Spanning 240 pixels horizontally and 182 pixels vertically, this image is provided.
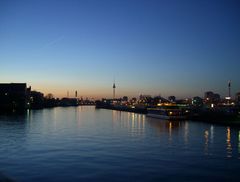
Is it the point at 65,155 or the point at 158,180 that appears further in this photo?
the point at 65,155

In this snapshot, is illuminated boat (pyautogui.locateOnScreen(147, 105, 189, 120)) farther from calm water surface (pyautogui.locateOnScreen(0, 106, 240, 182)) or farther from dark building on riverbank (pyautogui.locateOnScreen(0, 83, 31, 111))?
dark building on riverbank (pyautogui.locateOnScreen(0, 83, 31, 111))

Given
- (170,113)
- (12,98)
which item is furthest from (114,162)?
(12,98)

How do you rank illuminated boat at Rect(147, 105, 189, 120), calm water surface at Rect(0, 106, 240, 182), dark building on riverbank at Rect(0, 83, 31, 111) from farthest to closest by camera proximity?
dark building on riverbank at Rect(0, 83, 31, 111), illuminated boat at Rect(147, 105, 189, 120), calm water surface at Rect(0, 106, 240, 182)

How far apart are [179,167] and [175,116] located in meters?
90.4

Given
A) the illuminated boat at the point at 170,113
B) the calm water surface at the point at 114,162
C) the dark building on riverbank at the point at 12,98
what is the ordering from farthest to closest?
1. the dark building on riverbank at the point at 12,98
2. the illuminated boat at the point at 170,113
3. the calm water surface at the point at 114,162

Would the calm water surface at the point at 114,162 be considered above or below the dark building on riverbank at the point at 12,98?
below

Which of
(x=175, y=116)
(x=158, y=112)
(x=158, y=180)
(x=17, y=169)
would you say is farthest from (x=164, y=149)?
(x=158, y=112)

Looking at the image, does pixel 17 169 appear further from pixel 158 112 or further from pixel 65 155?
pixel 158 112

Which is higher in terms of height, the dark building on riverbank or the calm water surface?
the dark building on riverbank

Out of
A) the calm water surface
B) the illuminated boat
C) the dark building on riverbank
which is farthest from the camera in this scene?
the dark building on riverbank

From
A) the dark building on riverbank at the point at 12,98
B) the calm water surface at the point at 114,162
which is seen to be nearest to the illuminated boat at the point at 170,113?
the calm water surface at the point at 114,162

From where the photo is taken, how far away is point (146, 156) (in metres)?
37.7

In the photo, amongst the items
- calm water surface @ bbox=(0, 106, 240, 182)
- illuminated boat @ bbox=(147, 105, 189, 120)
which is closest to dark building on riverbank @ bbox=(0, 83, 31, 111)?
illuminated boat @ bbox=(147, 105, 189, 120)

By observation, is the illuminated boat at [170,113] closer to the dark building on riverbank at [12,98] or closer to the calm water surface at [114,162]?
the calm water surface at [114,162]
